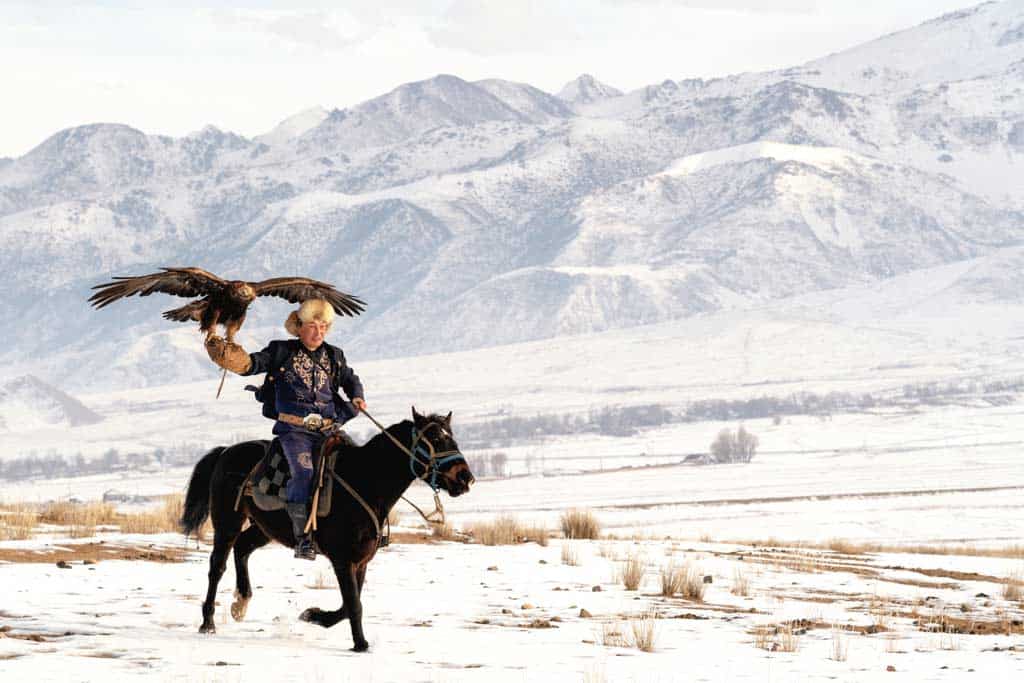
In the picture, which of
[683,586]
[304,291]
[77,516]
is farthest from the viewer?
[77,516]

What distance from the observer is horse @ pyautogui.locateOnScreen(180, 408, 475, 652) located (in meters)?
10.9

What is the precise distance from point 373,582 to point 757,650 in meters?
5.27

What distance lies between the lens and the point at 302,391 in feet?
37.6

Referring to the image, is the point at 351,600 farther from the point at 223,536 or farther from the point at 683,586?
the point at 683,586

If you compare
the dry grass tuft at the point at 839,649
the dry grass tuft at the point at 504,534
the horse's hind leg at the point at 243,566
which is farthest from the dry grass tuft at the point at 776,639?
the dry grass tuft at the point at 504,534

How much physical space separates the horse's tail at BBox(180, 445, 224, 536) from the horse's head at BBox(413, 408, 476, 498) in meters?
2.11

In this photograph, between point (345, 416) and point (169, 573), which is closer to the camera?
point (345, 416)

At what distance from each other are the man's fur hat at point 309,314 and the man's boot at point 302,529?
1.30 meters

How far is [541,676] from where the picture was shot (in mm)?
9883

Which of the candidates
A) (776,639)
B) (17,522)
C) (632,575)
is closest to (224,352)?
(776,639)

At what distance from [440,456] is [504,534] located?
10443mm

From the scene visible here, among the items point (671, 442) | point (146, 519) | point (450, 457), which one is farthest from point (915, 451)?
point (450, 457)

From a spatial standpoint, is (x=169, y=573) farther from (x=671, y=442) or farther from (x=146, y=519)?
(x=671, y=442)

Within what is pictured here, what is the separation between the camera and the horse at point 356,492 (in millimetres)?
10859
